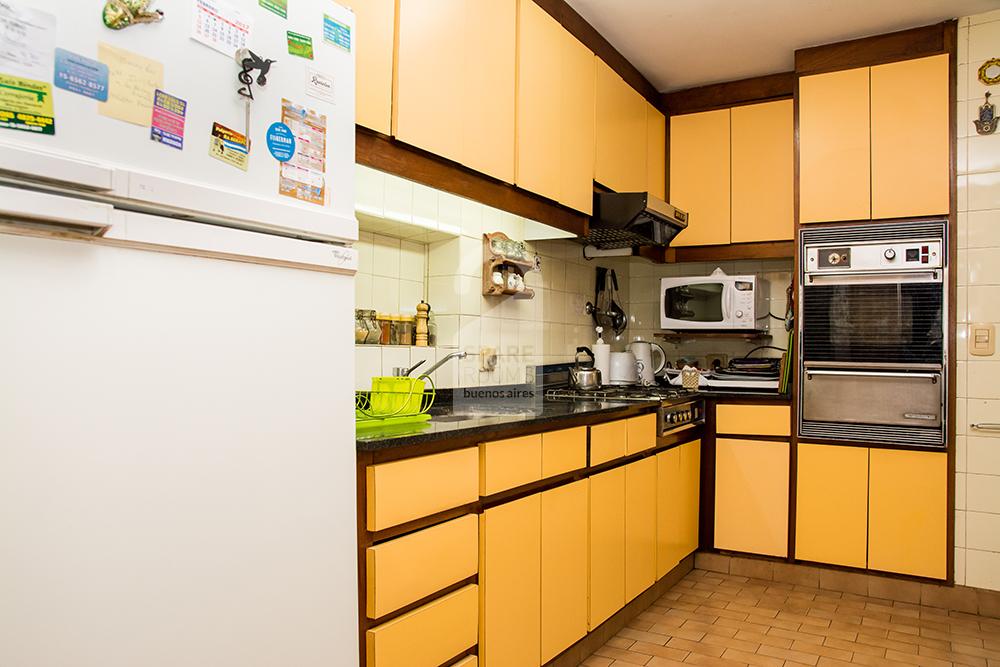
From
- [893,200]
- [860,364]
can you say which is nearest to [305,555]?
[860,364]

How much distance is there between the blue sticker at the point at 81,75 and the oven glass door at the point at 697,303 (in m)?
3.34

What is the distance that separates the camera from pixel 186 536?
1.13 meters

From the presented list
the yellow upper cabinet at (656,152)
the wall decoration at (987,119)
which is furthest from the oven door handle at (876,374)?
the yellow upper cabinet at (656,152)

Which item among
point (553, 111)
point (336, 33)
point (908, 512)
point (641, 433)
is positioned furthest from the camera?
point (908, 512)

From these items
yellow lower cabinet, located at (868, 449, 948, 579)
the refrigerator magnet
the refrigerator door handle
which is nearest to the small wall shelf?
the refrigerator magnet

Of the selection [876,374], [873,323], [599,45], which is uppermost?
[599,45]

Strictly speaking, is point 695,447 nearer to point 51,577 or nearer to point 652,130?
point 652,130

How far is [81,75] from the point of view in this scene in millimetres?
986

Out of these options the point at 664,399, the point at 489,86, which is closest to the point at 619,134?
the point at 489,86

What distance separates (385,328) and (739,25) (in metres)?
2.22

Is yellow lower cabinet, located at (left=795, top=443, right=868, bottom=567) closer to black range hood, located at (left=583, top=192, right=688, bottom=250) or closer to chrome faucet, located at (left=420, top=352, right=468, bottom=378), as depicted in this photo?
black range hood, located at (left=583, top=192, right=688, bottom=250)

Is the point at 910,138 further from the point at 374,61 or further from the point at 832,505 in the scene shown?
the point at 374,61

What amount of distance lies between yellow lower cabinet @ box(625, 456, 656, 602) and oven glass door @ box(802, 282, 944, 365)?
3.80 ft

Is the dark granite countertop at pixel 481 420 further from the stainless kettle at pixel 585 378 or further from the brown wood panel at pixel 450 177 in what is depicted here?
the brown wood panel at pixel 450 177
